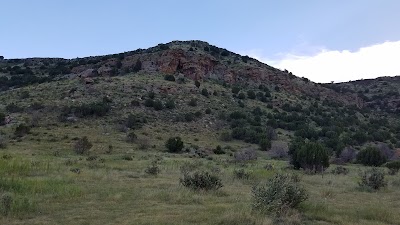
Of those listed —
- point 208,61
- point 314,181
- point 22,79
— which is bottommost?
point 314,181

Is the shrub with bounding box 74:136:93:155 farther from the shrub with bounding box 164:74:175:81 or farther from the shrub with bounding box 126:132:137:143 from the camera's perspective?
the shrub with bounding box 164:74:175:81

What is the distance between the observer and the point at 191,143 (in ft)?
153

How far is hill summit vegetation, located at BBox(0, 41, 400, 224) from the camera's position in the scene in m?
12.2

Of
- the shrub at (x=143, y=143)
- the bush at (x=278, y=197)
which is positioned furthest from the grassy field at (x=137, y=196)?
the shrub at (x=143, y=143)

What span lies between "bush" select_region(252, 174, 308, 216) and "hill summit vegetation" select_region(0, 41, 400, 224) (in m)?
0.05

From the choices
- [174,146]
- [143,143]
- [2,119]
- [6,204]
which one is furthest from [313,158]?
[2,119]

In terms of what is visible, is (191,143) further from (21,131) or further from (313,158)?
(313,158)

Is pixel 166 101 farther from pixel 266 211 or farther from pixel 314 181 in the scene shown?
pixel 266 211

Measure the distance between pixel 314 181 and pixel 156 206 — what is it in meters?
12.2

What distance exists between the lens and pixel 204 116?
5903cm

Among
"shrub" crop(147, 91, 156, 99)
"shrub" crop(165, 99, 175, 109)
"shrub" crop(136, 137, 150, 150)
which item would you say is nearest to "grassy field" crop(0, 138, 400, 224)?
"shrub" crop(136, 137, 150, 150)

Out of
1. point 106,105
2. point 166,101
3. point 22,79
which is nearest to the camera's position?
point 106,105

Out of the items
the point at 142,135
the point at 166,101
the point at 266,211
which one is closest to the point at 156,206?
the point at 266,211

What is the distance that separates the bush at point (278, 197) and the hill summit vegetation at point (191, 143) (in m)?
0.05
